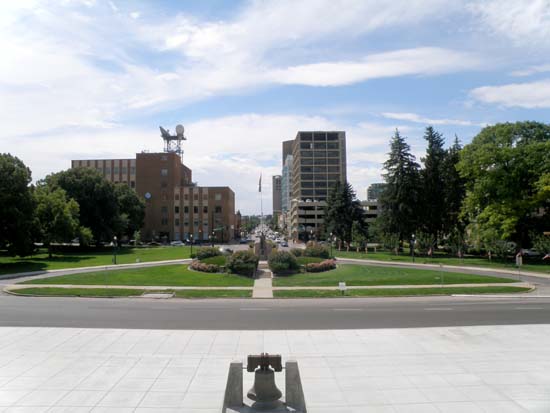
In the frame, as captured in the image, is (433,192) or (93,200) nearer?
(433,192)

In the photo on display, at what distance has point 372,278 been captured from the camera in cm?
3322

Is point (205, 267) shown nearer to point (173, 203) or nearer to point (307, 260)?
point (307, 260)

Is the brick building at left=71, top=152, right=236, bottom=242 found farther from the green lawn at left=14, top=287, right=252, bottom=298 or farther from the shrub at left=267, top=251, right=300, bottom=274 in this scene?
the green lawn at left=14, top=287, right=252, bottom=298

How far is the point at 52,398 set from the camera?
351 inches

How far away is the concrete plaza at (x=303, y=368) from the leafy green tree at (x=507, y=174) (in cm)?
3381

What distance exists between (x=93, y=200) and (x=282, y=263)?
1862 inches

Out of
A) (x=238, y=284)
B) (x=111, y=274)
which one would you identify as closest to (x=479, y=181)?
(x=238, y=284)

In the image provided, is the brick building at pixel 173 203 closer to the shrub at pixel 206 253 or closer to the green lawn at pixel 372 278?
the shrub at pixel 206 253

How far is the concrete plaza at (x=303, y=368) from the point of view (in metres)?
Answer: 8.66

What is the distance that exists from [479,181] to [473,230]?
5.98 metres

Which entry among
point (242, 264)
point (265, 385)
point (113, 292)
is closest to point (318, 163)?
point (242, 264)

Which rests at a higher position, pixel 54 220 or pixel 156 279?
pixel 54 220

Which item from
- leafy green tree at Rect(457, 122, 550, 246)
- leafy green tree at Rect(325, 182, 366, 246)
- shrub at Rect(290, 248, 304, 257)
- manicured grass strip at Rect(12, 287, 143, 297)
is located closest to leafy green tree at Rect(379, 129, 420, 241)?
leafy green tree at Rect(457, 122, 550, 246)

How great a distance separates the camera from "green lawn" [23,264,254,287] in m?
29.8
